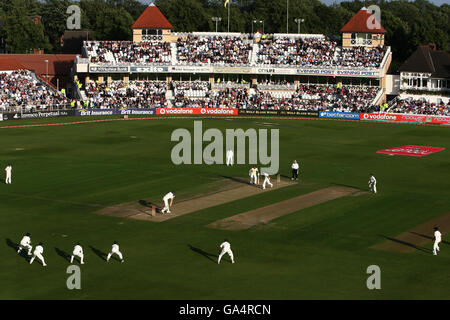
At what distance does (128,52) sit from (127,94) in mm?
8331

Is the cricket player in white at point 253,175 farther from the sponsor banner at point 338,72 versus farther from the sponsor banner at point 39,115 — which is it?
the sponsor banner at point 338,72

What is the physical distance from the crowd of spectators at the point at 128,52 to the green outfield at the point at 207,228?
40480mm

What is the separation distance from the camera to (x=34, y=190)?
156ft

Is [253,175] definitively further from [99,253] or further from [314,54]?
[314,54]

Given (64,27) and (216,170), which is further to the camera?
(64,27)

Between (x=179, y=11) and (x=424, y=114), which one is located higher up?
(x=179, y=11)

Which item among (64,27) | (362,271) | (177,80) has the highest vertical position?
(64,27)

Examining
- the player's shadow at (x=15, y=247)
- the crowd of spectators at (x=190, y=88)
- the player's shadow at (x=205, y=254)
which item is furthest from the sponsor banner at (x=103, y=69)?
the player's shadow at (x=205, y=254)

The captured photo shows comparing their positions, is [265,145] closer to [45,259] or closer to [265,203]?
→ [265,203]

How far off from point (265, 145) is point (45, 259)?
129 ft

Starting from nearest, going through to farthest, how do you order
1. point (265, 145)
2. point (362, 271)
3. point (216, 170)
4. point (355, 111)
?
point (362, 271)
point (216, 170)
point (265, 145)
point (355, 111)

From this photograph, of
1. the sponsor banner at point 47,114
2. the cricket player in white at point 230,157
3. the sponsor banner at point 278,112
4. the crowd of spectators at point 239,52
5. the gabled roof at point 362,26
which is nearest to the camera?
the cricket player in white at point 230,157

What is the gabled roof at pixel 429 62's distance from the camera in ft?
336

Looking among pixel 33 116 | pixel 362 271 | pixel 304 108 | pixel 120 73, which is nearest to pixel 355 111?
pixel 304 108
